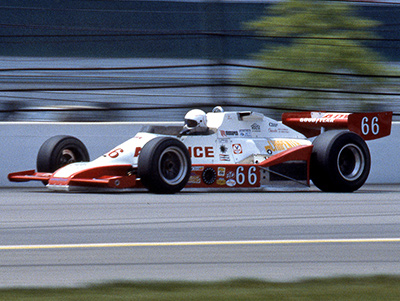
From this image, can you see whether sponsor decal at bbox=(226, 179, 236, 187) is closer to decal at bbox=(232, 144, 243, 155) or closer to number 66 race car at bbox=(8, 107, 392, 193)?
number 66 race car at bbox=(8, 107, 392, 193)

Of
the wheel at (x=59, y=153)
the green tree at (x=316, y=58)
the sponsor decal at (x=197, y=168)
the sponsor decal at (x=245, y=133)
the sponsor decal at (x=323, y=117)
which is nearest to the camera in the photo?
the sponsor decal at (x=197, y=168)

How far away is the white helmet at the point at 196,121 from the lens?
9836mm

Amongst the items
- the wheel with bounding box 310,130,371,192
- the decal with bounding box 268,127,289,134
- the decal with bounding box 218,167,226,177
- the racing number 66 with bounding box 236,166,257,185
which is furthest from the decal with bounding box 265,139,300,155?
the decal with bounding box 218,167,226,177

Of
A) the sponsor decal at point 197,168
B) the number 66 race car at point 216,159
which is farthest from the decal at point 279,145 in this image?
the sponsor decal at point 197,168

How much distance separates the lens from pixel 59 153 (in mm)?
10031

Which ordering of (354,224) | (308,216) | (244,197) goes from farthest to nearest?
(244,197) < (308,216) < (354,224)

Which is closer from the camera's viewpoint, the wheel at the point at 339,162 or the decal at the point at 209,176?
the decal at the point at 209,176

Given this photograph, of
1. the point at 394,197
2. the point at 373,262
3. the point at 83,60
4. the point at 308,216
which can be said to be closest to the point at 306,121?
the point at 394,197

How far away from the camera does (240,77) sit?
11445 millimetres

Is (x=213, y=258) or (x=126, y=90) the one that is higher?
(x=126, y=90)

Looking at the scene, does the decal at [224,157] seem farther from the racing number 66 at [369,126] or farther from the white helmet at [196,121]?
the racing number 66 at [369,126]

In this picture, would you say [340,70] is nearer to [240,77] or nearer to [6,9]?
[240,77]

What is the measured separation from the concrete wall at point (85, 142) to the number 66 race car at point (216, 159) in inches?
22.6

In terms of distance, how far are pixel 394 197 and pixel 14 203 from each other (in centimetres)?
414
